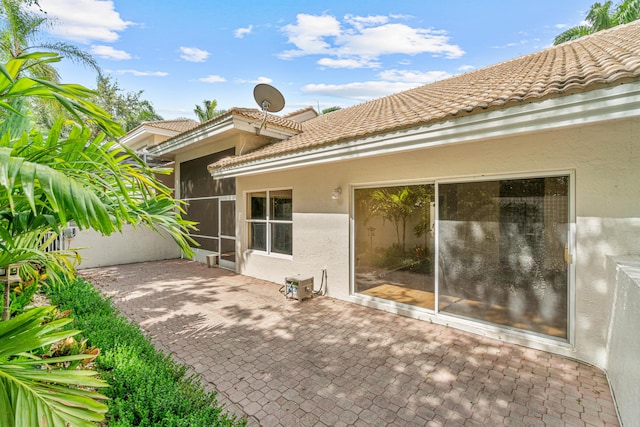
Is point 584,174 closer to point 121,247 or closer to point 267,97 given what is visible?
point 267,97

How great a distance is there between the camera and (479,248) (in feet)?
19.1

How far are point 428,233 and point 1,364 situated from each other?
21.4 feet

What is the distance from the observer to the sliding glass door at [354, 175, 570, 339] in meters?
5.11

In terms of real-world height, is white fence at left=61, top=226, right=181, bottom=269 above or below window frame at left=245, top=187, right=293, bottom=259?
below

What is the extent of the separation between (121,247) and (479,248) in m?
14.7

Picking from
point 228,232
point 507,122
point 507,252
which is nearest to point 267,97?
point 228,232

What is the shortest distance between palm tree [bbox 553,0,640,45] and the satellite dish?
22985 mm

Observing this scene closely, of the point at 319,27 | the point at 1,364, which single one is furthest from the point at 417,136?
the point at 319,27

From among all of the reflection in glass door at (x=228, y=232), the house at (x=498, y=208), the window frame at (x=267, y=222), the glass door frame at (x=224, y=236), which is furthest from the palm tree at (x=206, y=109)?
the house at (x=498, y=208)

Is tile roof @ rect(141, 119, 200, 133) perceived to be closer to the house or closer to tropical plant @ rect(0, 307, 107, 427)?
the house

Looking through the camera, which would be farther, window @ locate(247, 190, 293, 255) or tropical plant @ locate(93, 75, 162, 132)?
tropical plant @ locate(93, 75, 162, 132)

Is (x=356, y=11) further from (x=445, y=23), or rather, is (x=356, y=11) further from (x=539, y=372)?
(x=539, y=372)

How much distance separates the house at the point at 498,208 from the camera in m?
4.30

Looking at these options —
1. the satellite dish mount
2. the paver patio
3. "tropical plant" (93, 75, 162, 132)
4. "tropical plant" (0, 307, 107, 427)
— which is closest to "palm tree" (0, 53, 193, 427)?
"tropical plant" (0, 307, 107, 427)
